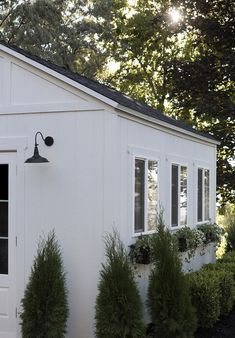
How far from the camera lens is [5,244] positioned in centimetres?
757

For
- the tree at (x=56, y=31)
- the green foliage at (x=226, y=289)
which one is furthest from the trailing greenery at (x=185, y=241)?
the tree at (x=56, y=31)

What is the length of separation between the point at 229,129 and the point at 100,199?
11.8 meters

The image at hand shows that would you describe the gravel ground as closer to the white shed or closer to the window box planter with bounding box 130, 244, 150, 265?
the window box planter with bounding box 130, 244, 150, 265

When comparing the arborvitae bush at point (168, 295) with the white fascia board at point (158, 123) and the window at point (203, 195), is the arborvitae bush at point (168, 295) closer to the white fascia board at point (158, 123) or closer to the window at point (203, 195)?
the white fascia board at point (158, 123)

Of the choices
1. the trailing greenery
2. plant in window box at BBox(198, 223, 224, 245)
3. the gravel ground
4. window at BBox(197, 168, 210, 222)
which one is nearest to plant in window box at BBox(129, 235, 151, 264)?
the trailing greenery

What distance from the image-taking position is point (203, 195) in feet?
37.9

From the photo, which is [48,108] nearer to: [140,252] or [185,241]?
[140,252]

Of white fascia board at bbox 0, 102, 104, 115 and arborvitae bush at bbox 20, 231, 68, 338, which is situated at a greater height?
white fascia board at bbox 0, 102, 104, 115

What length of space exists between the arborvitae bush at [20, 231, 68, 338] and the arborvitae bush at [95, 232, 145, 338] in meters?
Result: 0.48

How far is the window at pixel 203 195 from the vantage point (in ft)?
37.3

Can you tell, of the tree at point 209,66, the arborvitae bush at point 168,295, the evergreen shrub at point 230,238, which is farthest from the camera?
the tree at point 209,66

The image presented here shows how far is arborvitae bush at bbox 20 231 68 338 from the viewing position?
267 inches

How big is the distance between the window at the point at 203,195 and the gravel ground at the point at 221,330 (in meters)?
2.71

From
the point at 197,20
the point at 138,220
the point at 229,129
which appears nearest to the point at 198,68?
the point at 197,20
